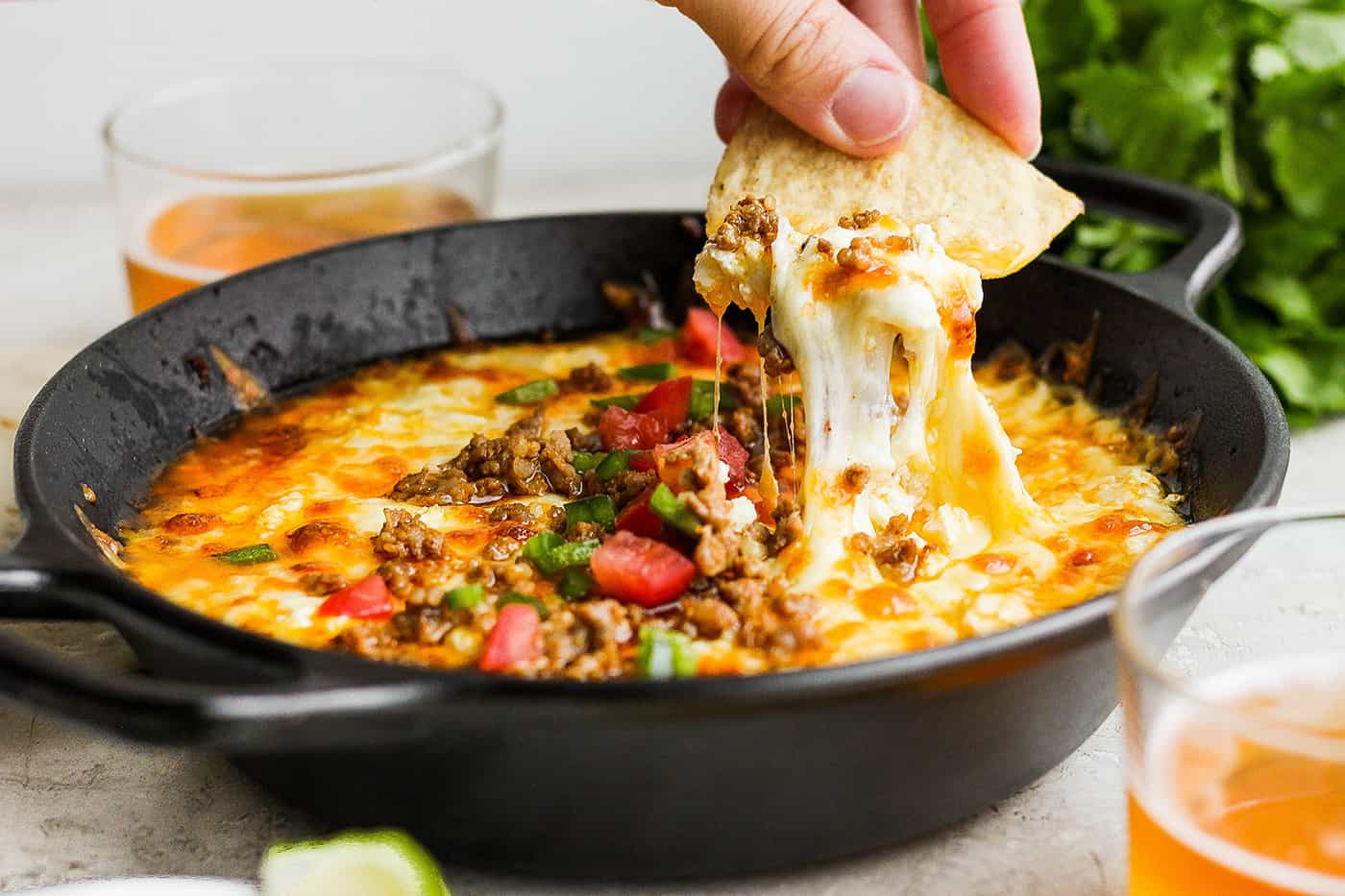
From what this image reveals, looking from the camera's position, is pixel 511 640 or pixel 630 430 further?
pixel 630 430

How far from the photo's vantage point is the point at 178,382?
410cm

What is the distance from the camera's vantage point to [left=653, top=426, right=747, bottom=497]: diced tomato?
325cm

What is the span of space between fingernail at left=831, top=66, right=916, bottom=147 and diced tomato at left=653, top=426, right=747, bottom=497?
74cm

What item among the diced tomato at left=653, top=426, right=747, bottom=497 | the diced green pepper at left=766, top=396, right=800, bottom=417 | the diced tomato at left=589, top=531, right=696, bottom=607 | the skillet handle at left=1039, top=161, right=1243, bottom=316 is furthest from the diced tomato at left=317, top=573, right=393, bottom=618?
the skillet handle at left=1039, top=161, right=1243, bottom=316

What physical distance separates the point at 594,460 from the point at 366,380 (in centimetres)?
99

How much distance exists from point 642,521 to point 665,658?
1.93 feet

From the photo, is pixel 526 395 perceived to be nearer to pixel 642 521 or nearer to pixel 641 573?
pixel 642 521

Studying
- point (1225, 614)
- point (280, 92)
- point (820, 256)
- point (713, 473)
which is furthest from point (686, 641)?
point (280, 92)

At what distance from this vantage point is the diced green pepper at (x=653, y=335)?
4625 mm

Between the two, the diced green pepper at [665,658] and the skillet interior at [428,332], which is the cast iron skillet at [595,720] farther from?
the diced green pepper at [665,658]

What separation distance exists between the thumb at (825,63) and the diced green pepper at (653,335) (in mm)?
1102

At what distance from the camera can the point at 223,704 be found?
7.31 feet

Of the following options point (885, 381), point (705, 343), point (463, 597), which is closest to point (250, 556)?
point (463, 597)

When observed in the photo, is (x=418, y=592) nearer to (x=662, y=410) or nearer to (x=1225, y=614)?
(x=662, y=410)
